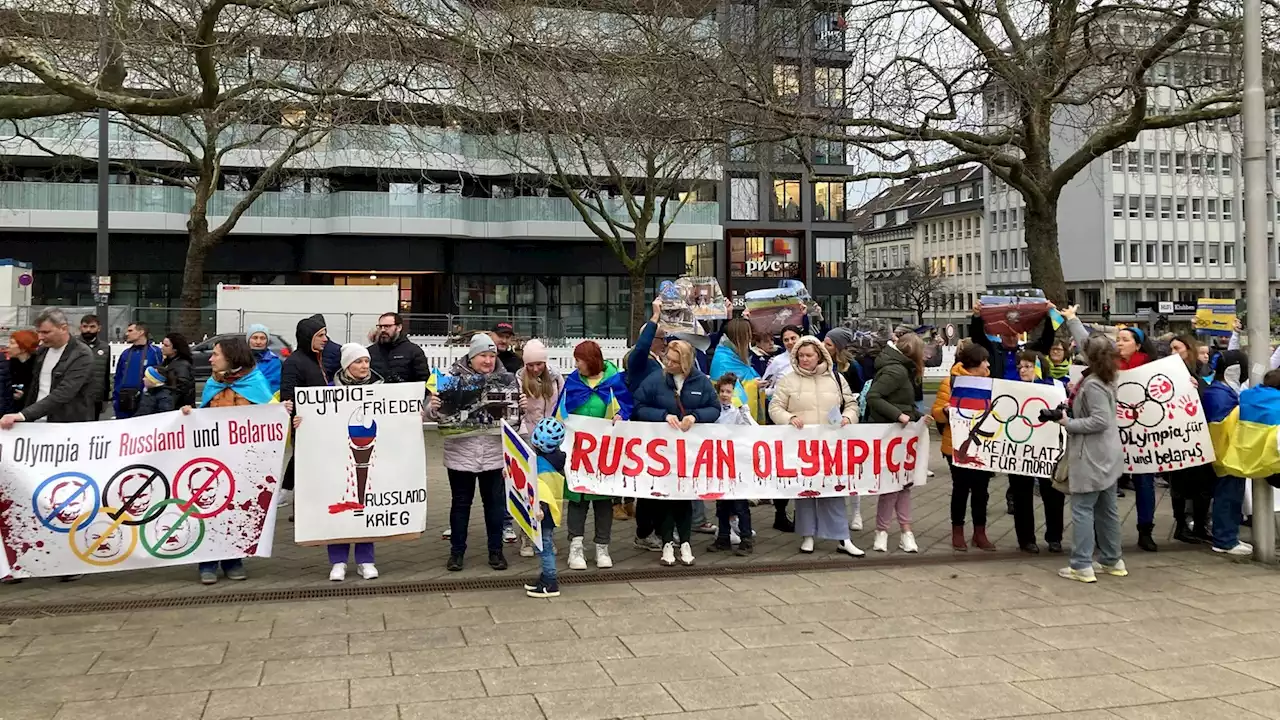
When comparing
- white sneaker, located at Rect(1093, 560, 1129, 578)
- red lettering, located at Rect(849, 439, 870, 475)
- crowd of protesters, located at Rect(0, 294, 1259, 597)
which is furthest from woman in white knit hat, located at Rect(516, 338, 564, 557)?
white sneaker, located at Rect(1093, 560, 1129, 578)

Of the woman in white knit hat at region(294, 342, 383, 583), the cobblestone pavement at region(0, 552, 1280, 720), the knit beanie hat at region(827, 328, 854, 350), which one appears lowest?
the cobblestone pavement at region(0, 552, 1280, 720)

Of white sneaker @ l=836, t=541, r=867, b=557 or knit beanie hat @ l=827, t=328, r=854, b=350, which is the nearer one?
white sneaker @ l=836, t=541, r=867, b=557

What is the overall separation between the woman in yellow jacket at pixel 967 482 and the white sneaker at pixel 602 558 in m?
3.03

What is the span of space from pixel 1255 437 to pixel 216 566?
814cm

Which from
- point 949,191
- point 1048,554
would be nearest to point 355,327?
point 1048,554

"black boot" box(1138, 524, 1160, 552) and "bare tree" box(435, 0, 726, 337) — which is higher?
"bare tree" box(435, 0, 726, 337)

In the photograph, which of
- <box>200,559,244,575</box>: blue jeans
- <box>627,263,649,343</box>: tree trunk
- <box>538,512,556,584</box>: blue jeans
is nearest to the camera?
<box>538,512,556,584</box>: blue jeans

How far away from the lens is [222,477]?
712 centimetres

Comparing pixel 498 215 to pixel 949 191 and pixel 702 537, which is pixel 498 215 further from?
pixel 949 191

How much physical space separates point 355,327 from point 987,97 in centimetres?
1730

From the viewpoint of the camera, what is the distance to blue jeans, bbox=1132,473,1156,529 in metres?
8.33

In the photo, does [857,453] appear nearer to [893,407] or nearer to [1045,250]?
[893,407]

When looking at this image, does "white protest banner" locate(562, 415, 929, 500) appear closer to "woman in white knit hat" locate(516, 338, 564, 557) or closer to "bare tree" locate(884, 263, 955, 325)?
"woman in white knit hat" locate(516, 338, 564, 557)

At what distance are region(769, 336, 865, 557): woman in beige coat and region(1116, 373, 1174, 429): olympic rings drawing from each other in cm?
228
